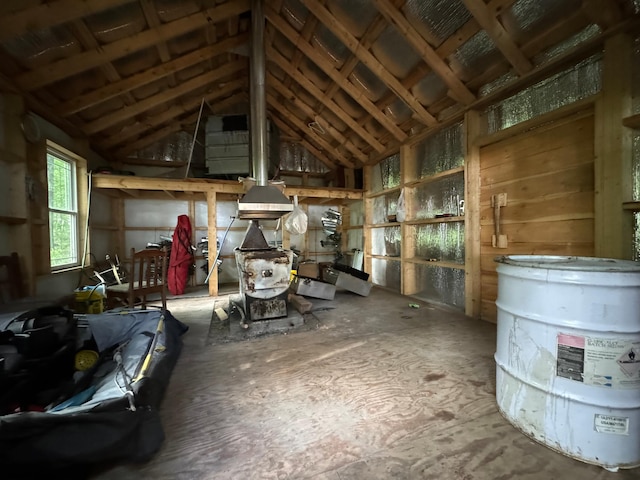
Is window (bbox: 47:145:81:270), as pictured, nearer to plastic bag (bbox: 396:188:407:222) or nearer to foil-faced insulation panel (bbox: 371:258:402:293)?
plastic bag (bbox: 396:188:407:222)

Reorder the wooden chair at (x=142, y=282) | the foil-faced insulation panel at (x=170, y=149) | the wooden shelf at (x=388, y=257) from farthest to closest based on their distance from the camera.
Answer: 1. the foil-faced insulation panel at (x=170, y=149)
2. the wooden shelf at (x=388, y=257)
3. the wooden chair at (x=142, y=282)

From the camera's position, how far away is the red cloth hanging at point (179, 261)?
4883 mm

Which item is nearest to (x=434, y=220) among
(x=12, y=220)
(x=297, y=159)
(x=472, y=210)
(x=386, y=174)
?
(x=472, y=210)

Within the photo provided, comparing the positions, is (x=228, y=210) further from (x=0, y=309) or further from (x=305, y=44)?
(x=0, y=309)

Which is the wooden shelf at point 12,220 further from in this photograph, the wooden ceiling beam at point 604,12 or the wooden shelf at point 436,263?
the wooden ceiling beam at point 604,12

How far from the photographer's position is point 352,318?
3.52 meters

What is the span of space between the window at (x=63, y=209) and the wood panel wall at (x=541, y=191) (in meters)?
5.66

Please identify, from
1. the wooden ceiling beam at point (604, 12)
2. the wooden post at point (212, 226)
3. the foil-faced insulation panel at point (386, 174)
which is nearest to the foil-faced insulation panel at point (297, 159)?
the foil-faced insulation panel at point (386, 174)

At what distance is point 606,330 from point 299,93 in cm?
530

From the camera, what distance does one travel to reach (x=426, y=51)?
9.74ft

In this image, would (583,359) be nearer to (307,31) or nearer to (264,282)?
(264,282)

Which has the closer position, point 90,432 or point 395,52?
point 90,432

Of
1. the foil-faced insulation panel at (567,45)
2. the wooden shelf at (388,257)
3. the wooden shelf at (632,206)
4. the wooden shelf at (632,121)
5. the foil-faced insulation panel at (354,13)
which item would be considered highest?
the foil-faced insulation panel at (354,13)

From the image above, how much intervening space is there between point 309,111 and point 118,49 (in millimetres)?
3063
